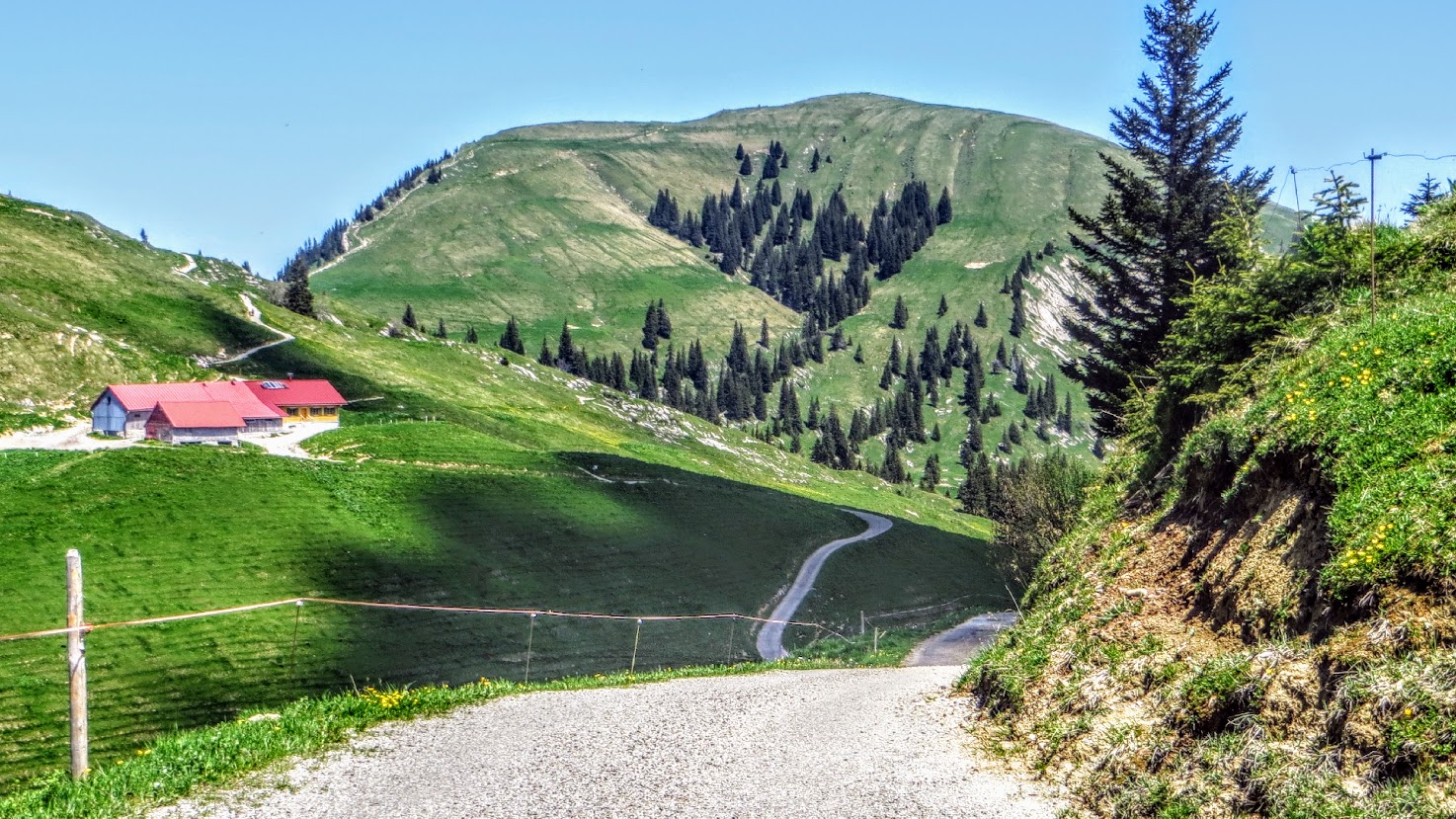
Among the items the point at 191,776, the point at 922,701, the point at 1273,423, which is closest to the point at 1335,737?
the point at 1273,423

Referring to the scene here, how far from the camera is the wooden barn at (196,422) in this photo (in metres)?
98.9

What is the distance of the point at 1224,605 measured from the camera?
1530 centimetres

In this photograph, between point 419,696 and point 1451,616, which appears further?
point 419,696

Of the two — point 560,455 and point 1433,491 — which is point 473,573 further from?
point 1433,491

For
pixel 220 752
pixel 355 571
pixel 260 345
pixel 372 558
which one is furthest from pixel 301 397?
pixel 220 752

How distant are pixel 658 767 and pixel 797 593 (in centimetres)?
6284

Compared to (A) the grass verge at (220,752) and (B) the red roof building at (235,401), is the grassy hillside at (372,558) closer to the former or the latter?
(B) the red roof building at (235,401)

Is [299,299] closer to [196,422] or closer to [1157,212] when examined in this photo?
[196,422]

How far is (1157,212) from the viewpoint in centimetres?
4350

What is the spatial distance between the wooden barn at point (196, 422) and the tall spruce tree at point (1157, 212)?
82554 mm

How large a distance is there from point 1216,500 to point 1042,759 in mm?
6159

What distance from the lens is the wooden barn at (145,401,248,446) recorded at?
98.9m

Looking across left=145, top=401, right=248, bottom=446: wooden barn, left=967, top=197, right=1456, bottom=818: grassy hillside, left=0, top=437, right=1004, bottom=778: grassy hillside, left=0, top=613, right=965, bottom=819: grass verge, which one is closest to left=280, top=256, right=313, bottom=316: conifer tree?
left=145, top=401, right=248, bottom=446: wooden barn

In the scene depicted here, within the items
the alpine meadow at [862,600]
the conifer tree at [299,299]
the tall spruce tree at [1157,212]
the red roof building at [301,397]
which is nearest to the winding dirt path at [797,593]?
the alpine meadow at [862,600]
